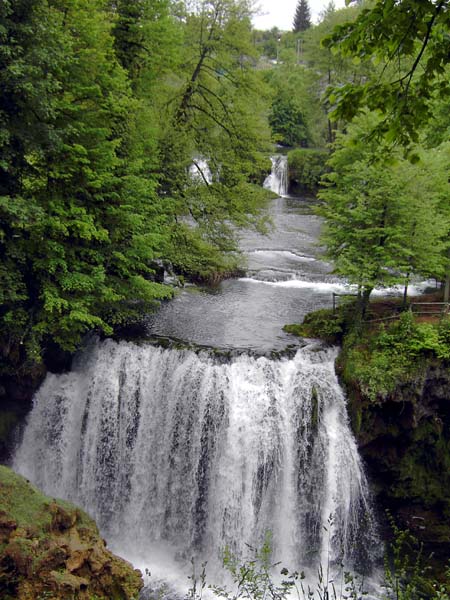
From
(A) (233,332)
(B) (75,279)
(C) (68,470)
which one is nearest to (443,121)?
(A) (233,332)

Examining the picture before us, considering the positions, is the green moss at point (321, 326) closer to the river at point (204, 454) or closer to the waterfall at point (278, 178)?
the river at point (204, 454)

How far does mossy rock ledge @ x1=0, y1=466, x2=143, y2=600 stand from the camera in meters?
7.68

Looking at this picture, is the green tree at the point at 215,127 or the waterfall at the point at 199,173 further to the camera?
the waterfall at the point at 199,173

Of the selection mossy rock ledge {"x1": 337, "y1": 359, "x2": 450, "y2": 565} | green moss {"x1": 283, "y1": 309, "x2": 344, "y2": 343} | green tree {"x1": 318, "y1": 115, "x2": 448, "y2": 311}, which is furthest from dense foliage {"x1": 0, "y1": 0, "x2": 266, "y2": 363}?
mossy rock ledge {"x1": 337, "y1": 359, "x2": 450, "y2": 565}

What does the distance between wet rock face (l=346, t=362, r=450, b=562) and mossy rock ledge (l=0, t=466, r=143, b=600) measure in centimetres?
612

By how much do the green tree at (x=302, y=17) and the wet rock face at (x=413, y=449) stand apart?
93.9 meters

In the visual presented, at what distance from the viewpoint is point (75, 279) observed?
39.2 ft

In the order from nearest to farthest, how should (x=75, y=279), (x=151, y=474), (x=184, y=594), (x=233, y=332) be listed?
(x=184, y=594), (x=75, y=279), (x=151, y=474), (x=233, y=332)

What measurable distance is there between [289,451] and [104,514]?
4.79 meters

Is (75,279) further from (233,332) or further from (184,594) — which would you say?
(184,594)

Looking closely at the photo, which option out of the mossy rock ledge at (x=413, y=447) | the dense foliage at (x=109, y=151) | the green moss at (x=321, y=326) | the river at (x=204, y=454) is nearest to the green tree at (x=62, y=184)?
the dense foliage at (x=109, y=151)

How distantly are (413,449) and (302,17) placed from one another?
96844 mm

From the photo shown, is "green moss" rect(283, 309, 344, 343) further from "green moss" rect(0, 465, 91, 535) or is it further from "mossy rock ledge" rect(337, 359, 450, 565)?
"green moss" rect(0, 465, 91, 535)

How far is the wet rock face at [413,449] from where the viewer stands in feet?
40.2
